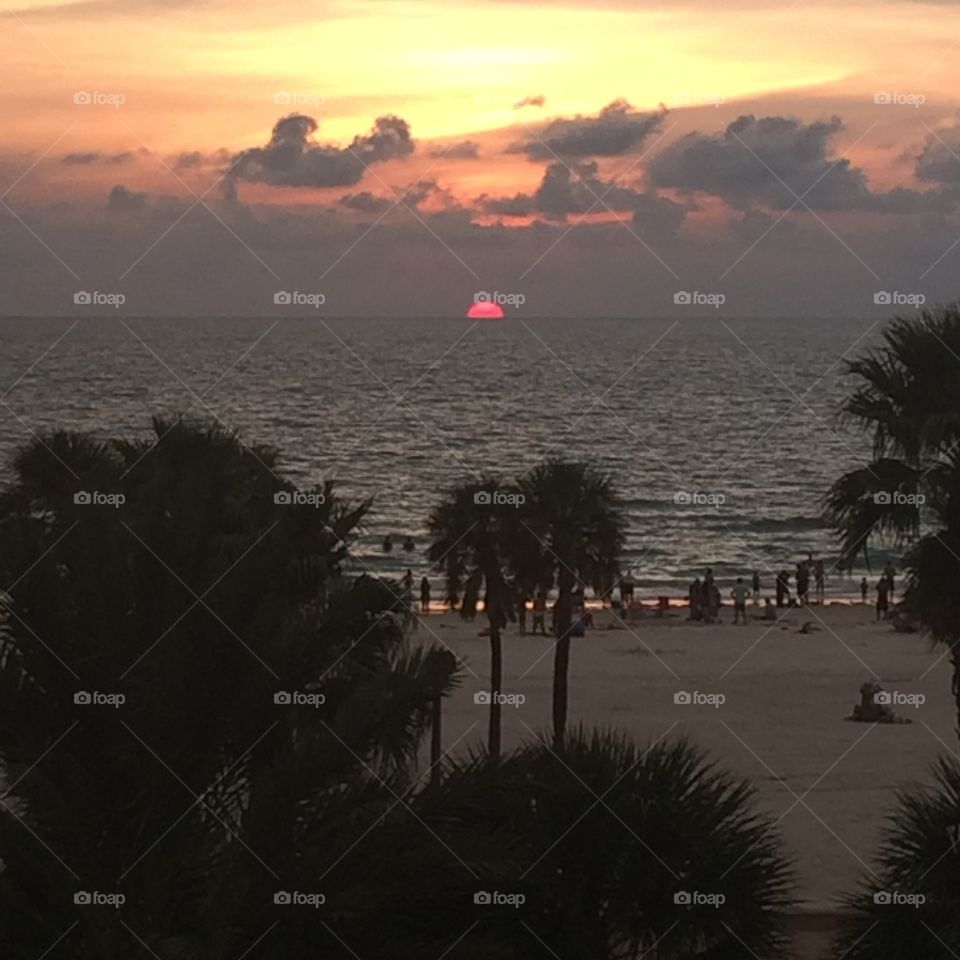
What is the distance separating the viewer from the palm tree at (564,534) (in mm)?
24406

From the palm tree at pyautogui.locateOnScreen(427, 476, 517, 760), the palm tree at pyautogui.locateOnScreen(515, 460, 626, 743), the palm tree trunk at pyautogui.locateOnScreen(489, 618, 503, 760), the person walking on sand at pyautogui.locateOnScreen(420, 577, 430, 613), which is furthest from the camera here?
the person walking on sand at pyautogui.locateOnScreen(420, 577, 430, 613)

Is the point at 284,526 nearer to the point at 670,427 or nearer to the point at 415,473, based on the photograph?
the point at 415,473

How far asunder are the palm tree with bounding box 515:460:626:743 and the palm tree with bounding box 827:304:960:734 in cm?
639

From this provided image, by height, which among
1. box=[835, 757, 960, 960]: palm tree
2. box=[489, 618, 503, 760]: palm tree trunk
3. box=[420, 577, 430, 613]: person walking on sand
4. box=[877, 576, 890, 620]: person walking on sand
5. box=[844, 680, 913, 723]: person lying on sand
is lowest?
box=[420, 577, 430, 613]: person walking on sand

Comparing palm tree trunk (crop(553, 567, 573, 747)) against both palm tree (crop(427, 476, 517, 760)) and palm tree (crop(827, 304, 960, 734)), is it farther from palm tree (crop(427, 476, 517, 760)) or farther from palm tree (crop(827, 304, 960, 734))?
palm tree (crop(827, 304, 960, 734))

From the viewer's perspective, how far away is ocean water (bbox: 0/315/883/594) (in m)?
74.5

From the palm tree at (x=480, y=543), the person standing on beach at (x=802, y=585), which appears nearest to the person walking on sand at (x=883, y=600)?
the person standing on beach at (x=802, y=585)

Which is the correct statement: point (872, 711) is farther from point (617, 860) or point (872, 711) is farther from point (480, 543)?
point (617, 860)

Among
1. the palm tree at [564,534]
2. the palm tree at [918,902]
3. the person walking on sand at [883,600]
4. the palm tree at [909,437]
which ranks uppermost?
the palm tree at [909,437]

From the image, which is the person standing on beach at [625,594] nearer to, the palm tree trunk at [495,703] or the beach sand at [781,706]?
the beach sand at [781,706]

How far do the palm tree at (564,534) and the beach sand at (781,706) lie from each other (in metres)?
3.69

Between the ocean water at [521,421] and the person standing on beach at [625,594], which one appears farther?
the ocean water at [521,421]

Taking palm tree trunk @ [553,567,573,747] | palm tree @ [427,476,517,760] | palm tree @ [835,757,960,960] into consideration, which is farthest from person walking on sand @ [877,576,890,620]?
palm tree @ [835,757,960,960]

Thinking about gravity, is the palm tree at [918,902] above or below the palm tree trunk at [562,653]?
above
